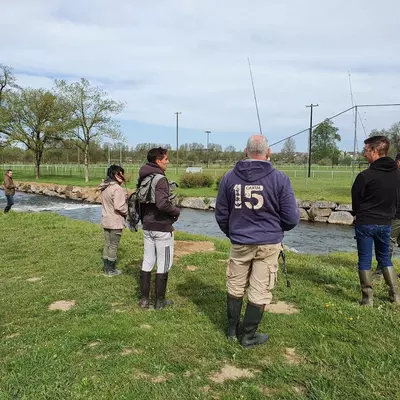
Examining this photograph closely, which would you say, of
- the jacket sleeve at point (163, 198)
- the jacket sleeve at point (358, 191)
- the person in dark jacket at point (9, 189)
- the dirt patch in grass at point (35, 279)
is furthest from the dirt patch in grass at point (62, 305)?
the person in dark jacket at point (9, 189)

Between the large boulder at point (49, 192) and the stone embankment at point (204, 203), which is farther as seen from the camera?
the large boulder at point (49, 192)

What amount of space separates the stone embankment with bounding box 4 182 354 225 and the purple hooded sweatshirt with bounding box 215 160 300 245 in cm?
917

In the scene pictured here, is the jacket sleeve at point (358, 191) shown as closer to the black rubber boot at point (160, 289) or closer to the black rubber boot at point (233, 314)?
the black rubber boot at point (233, 314)

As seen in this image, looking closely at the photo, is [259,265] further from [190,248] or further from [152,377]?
[190,248]

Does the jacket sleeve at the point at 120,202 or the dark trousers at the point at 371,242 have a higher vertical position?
the jacket sleeve at the point at 120,202

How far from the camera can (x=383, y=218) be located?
4.50 meters

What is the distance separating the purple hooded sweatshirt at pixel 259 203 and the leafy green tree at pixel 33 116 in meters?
40.2

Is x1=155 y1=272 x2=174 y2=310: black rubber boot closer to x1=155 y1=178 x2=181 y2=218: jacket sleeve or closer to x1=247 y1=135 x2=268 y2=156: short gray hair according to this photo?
→ x1=155 y1=178 x2=181 y2=218: jacket sleeve

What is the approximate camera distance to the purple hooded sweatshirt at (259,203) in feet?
11.1

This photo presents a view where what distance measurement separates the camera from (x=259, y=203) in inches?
133

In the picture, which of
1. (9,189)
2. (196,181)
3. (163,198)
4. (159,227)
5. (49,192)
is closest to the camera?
(163,198)

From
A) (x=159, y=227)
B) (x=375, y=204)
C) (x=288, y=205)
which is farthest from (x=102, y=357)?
(x=375, y=204)

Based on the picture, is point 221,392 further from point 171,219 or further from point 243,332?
point 171,219

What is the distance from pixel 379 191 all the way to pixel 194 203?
21826 millimetres
